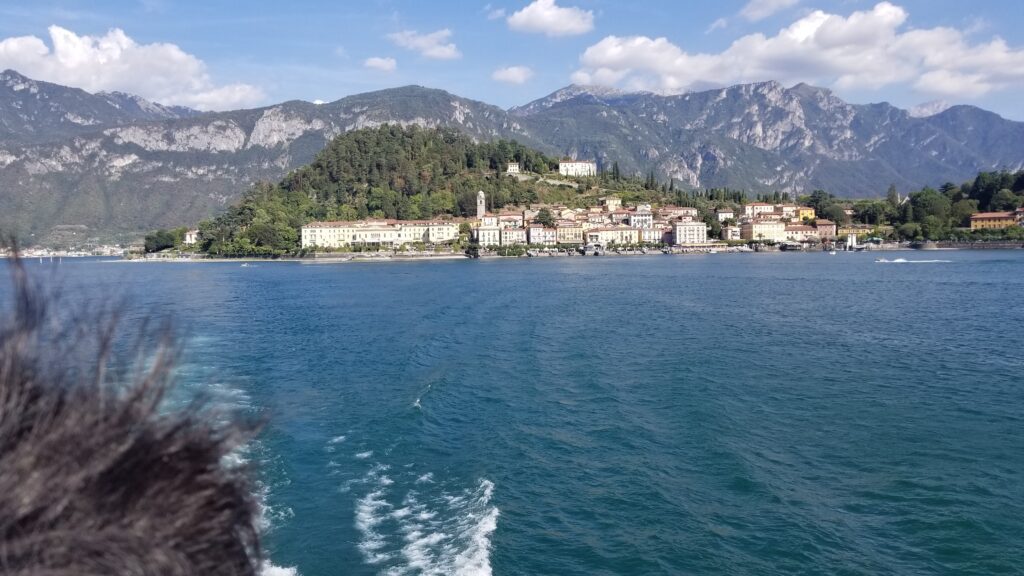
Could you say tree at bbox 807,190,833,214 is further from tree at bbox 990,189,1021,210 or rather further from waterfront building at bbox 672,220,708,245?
waterfront building at bbox 672,220,708,245

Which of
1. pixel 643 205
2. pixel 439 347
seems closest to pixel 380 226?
pixel 643 205

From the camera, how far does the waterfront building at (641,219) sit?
104 metres

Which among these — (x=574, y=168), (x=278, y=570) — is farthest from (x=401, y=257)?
(x=278, y=570)

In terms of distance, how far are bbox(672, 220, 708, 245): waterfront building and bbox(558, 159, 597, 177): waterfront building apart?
118 ft

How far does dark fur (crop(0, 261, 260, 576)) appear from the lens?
204 cm

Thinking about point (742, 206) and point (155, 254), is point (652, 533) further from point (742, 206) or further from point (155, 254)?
point (742, 206)

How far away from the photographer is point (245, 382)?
1684cm

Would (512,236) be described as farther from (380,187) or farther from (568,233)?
(380,187)

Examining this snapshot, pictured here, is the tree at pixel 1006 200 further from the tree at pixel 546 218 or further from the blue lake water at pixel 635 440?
the blue lake water at pixel 635 440

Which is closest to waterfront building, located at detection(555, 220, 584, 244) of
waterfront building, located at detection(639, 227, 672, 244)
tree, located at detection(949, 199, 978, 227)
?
waterfront building, located at detection(639, 227, 672, 244)

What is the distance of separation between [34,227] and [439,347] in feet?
482

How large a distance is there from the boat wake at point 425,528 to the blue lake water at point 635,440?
3cm

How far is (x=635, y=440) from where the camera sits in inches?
499

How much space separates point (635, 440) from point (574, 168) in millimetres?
126233
